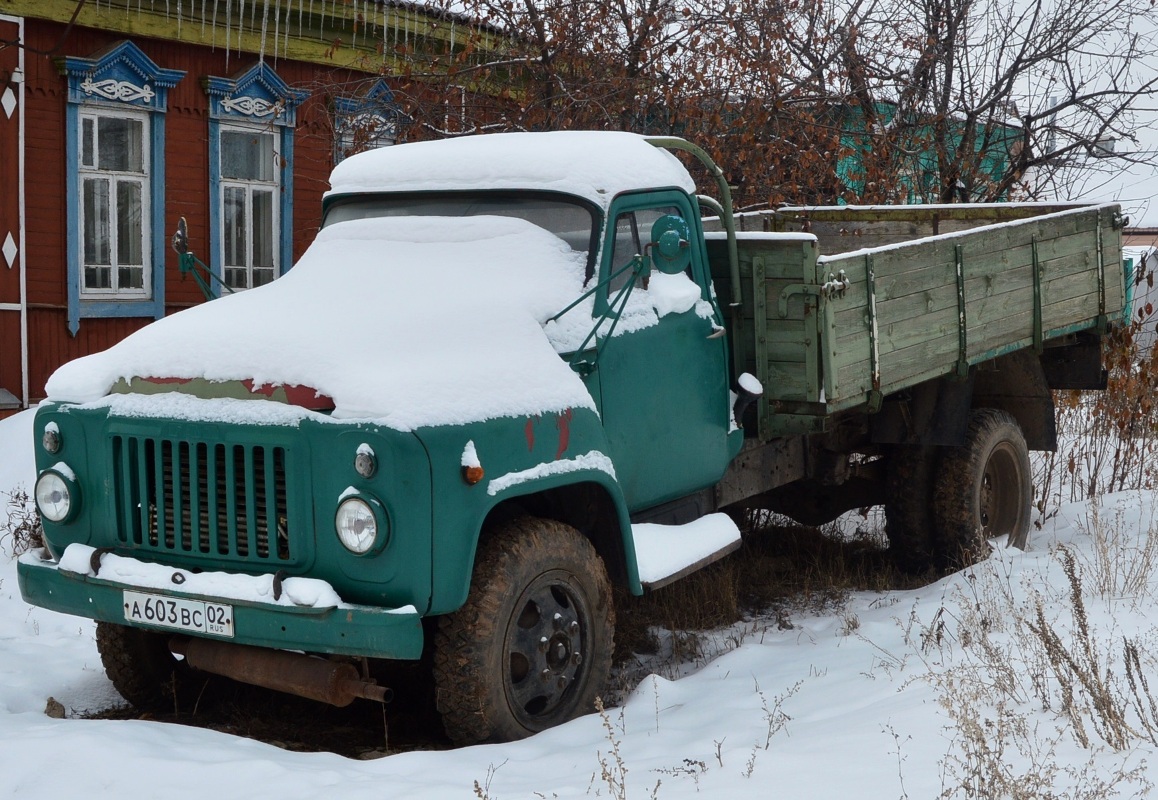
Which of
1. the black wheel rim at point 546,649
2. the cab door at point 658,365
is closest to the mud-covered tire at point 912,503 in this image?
the cab door at point 658,365

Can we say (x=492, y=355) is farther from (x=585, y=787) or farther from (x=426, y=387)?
(x=585, y=787)

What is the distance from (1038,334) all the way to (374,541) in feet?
14.1


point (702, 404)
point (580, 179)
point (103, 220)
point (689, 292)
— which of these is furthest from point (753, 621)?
point (103, 220)

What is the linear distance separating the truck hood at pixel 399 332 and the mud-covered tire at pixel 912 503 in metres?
2.70

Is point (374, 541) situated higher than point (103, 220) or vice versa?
point (103, 220)

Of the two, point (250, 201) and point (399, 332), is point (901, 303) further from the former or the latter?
point (250, 201)

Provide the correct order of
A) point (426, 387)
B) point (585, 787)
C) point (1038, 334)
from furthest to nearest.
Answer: point (1038, 334)
point (426, 387)
point (585, 787)

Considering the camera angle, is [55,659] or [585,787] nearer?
[585,787]

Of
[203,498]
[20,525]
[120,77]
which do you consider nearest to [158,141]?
[120,77]

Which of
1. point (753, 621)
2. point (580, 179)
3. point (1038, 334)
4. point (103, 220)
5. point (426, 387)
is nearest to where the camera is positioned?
point (426, 387)

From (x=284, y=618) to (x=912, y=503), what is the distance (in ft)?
12.9

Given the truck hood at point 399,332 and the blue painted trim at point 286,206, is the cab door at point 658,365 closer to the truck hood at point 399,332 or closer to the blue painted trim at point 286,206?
the truck hood at point 399,332

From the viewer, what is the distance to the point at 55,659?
17.8ft

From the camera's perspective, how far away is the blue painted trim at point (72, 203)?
10.6 m
